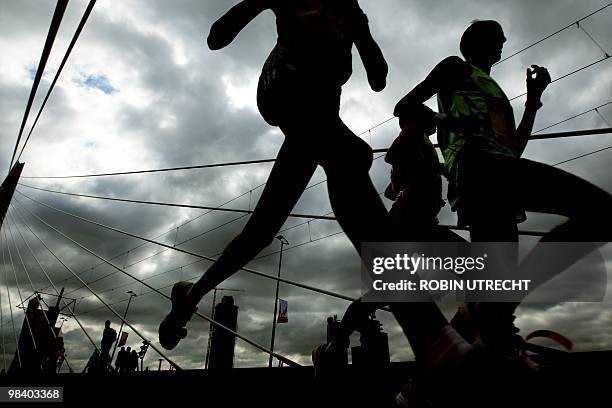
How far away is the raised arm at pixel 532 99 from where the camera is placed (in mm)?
1548

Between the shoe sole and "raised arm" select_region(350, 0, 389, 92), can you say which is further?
the shoe sole

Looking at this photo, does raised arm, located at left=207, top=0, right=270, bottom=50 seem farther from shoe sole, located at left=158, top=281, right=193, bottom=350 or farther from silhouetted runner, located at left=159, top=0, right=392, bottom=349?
shoe sole, located at left=158, top=281, right=193, bottom=350

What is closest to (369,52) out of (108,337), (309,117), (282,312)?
(309,117)

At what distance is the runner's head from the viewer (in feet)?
5.31

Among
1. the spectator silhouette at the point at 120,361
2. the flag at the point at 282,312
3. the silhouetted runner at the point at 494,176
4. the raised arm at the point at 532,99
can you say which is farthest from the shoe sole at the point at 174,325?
the flag at the point at 282,312

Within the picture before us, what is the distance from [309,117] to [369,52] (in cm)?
44

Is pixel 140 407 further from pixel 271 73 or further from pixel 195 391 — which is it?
pixel 271 73

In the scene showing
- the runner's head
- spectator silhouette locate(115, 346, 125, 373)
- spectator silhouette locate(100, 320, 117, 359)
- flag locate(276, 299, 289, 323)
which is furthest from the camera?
flag locate(276, 299, 289, 323)

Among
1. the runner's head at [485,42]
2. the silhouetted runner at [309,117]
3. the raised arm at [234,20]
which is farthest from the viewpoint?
the runner's head at [485,42]

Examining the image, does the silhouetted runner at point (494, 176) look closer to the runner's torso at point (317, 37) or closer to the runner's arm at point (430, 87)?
the runner's arm at point (430, 87)

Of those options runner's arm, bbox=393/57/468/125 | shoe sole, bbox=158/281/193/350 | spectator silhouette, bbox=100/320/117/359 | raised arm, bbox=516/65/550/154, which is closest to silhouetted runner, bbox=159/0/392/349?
runner's arm, bbox=393/57/468/125

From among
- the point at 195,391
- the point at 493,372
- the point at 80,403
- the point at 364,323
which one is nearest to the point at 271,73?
the point at 493,372

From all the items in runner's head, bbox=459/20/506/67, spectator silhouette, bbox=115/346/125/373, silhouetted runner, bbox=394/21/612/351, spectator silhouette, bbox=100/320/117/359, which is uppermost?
runner's head, bbox=459/20/506/67

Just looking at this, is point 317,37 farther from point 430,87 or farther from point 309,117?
point 430,87
